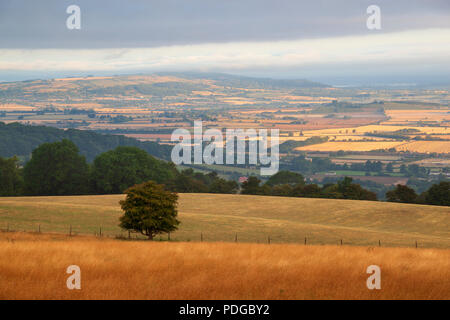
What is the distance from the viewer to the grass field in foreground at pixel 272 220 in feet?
153

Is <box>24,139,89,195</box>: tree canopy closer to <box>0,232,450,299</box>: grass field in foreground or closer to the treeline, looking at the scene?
the treeline

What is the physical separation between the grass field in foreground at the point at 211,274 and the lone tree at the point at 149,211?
13.7m

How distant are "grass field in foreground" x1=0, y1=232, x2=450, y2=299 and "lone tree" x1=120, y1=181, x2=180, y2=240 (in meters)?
13.7

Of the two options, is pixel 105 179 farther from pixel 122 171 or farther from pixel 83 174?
pixel 83 174

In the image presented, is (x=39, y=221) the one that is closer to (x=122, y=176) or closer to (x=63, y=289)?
(x=63, y=289)

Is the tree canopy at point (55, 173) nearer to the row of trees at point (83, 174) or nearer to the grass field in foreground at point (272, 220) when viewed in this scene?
the row of trees at point (83, 174)

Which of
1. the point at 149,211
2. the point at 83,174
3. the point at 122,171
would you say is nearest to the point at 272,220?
the point at 149,211

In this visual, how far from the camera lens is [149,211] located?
39250 mm

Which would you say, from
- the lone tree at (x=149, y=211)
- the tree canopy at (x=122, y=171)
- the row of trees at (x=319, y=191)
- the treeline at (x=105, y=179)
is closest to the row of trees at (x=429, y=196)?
the treeline at (x=105, y=179)

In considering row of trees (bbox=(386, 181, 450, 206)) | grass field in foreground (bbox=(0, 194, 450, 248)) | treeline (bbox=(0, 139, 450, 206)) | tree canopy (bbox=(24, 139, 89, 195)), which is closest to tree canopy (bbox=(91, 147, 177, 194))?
treeline (bbox=(0, 139, 450, 206))

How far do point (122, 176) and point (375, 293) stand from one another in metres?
82.7

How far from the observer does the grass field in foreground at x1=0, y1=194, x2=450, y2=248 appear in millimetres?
46625
